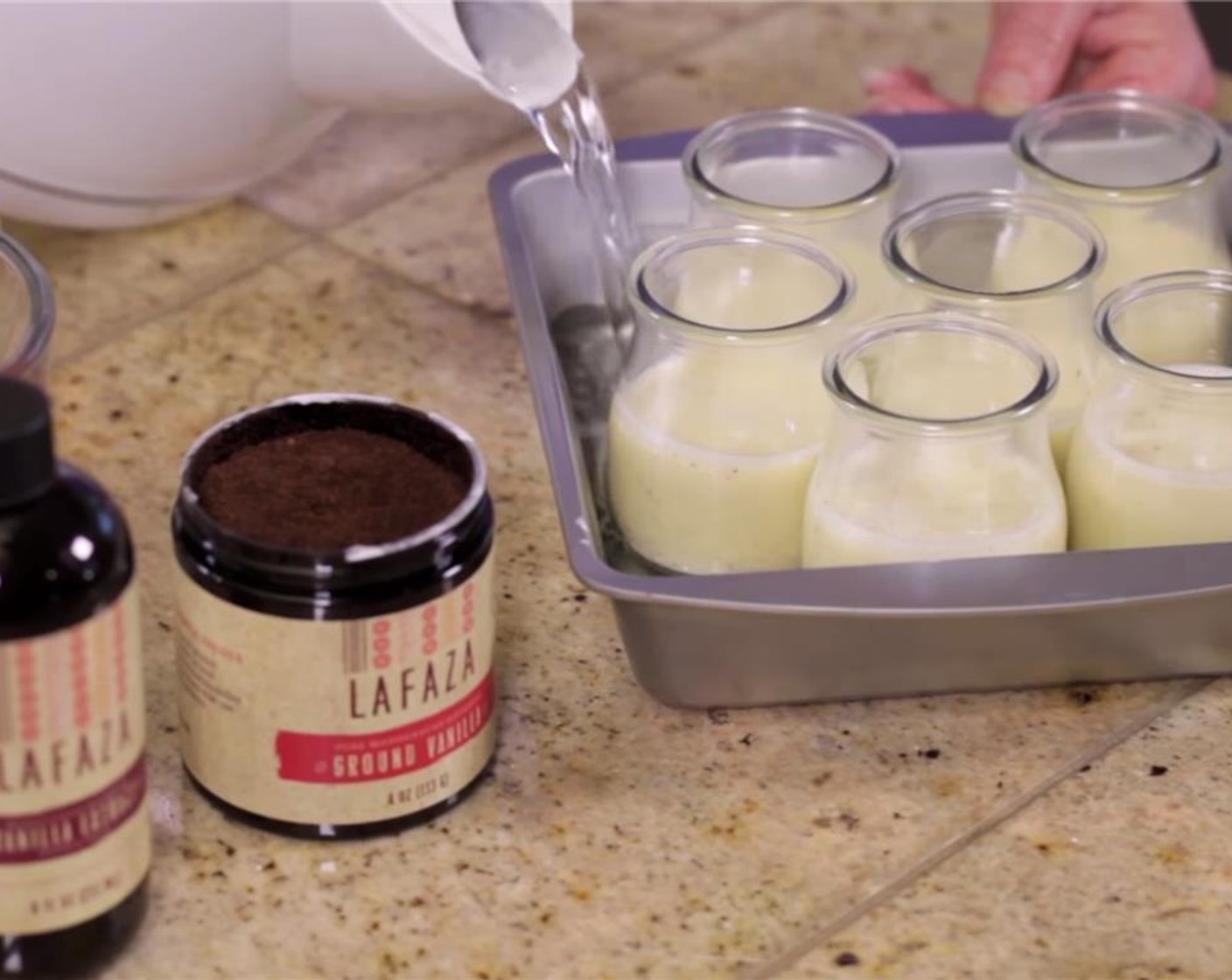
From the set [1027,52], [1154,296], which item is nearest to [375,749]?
[1154,296]

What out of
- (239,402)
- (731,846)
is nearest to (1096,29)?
(239,402)

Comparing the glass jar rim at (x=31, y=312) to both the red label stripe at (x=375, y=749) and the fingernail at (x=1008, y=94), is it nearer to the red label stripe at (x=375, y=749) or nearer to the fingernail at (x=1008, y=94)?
the red label stripe at (x=375, y=749)

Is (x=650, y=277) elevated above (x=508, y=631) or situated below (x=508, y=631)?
above

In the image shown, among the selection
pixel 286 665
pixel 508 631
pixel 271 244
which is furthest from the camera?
pixel 271 244

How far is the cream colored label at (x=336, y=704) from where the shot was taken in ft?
2.12

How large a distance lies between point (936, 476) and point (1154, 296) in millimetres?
169

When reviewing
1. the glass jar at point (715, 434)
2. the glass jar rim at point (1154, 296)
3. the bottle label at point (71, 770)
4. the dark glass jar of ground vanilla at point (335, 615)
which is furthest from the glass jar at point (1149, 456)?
the bottle label at point (71, 770)

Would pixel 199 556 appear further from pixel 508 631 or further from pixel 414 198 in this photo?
pixel 414 198

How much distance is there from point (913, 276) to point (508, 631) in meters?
0.21

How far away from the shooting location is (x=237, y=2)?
93 centimetres

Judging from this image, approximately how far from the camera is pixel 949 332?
2.61 ft

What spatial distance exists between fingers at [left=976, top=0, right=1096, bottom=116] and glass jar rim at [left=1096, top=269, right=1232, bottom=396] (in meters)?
0.24

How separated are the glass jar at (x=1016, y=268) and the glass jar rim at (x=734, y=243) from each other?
0.03 m

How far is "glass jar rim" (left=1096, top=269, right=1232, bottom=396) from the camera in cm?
77
